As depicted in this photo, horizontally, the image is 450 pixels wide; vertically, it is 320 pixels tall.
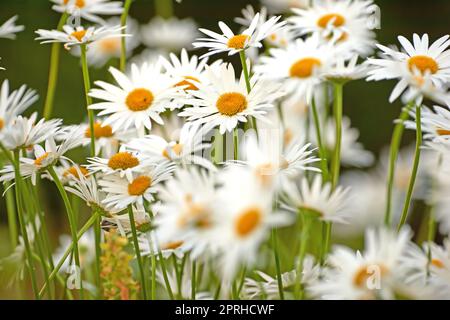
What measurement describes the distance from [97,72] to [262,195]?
147 centimetres

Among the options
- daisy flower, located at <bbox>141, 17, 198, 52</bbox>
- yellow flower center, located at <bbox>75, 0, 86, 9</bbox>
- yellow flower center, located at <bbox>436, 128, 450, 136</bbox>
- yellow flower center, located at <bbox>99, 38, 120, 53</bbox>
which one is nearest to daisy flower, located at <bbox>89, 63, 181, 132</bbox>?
yellow flower center, located at <bbox>75, 0, 86, 9</bbox>

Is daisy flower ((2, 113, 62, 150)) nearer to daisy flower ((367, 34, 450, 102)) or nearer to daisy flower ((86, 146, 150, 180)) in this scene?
daisy flower ((86, 146, 150, 180))

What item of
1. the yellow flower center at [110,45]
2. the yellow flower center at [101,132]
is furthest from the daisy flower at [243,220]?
the yellow flower center at [110,45]

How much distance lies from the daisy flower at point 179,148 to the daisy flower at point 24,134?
0.24 ft

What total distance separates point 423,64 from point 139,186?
0.84 feet

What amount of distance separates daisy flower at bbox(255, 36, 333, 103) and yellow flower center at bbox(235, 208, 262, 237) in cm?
19

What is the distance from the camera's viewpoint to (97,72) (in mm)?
1708

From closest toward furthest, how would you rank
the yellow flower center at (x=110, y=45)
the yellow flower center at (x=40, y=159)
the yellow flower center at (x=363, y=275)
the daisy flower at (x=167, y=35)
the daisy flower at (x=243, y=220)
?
1. the daisy flower at (x=243, y=220)
2. the yellow flower center at (x=363, y=275)
3. the yellow flower center at (x=40, y=159)
4. the yellow flower center at (x=110, y=45)
5. the daisy flower at (x=167, y=35)

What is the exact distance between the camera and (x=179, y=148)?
1.53 ft

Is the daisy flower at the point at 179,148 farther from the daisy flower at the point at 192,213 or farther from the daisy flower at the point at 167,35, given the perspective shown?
the daisy flower at the point at 167,35

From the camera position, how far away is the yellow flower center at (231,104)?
515mm

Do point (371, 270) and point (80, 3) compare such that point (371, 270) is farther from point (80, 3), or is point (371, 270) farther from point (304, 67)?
point (80, 3)

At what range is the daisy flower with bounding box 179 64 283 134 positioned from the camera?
1.65ft
